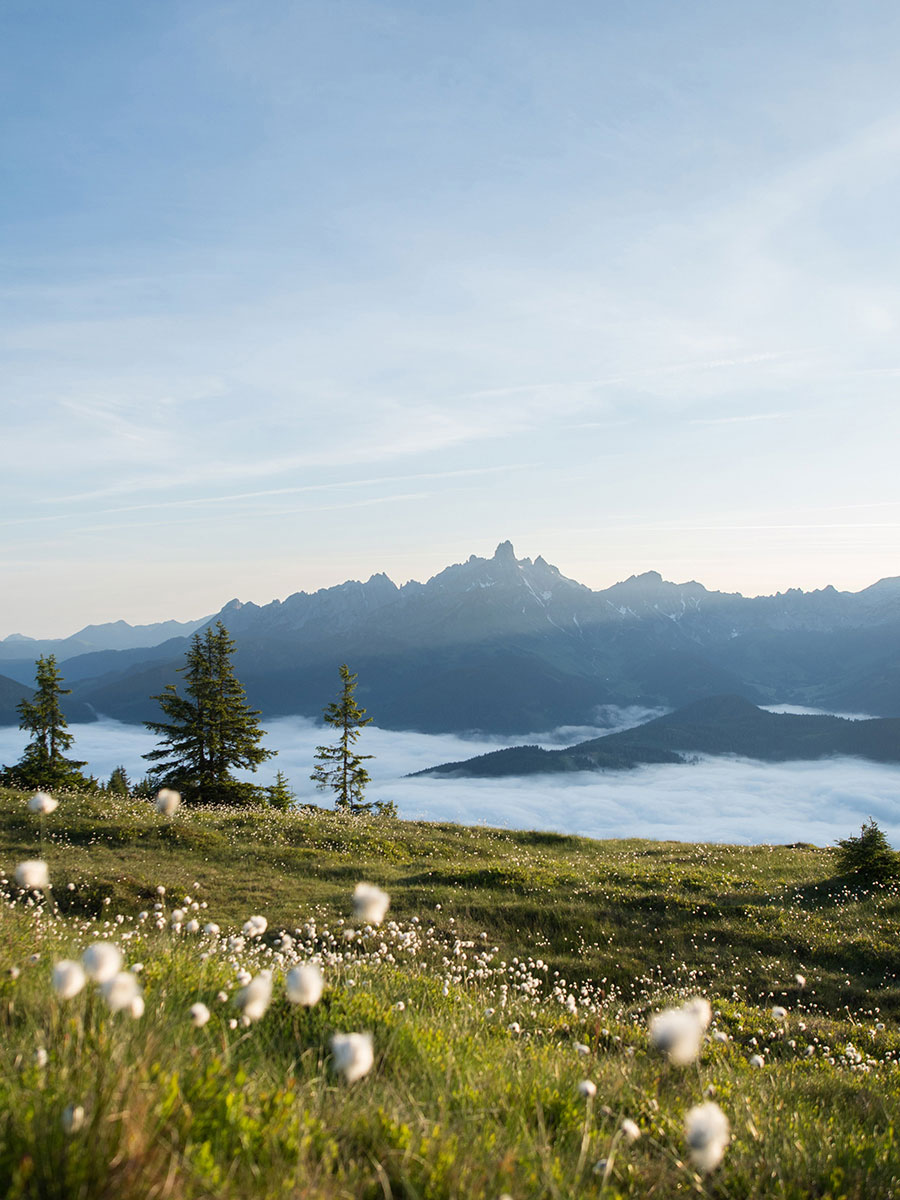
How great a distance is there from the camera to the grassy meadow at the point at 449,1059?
118 inches

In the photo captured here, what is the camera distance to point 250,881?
1909cm

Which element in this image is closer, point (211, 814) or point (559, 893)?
point (559, 893)

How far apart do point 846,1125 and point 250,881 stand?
53.7 feet

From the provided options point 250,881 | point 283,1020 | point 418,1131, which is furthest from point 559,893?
point 418,1131

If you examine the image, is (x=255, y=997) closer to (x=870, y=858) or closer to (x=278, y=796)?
(x=870, y=858)

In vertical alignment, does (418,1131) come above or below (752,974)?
above

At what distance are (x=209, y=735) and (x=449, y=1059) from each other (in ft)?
139

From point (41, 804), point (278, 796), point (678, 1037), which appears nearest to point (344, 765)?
point (278, 796)

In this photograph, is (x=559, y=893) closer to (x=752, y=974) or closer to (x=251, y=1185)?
(x=752, y=974)

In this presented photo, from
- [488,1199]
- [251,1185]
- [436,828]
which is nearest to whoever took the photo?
[251,1185]

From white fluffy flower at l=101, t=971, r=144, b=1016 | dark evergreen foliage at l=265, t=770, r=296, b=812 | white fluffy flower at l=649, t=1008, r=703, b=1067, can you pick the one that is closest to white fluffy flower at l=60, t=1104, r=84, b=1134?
white fluffy flower at l=101, t=971, r=144, b=1016

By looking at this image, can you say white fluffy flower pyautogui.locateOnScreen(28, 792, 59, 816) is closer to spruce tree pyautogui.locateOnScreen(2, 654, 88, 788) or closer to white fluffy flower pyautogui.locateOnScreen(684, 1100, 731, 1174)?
white fluffy flower pyautogui.locateOnScreen(684, 1100, 731, 1174)

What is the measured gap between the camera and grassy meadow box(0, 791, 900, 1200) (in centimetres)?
299

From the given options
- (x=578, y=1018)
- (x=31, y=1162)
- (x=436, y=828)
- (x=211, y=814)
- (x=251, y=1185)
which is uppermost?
(x=31, y=1162)
